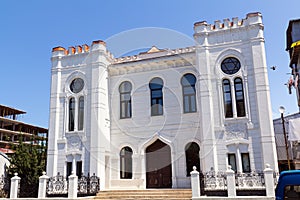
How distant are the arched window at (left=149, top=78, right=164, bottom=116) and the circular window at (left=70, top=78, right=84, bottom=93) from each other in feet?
12.3

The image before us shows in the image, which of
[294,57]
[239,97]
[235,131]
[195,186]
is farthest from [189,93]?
[294,57]

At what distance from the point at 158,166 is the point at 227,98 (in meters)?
4.80

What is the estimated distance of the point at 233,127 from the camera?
12.5m

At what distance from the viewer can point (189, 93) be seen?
47.3ft

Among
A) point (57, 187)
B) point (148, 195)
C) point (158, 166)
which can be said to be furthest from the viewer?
point (158, 166)

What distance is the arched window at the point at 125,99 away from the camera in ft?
50.2

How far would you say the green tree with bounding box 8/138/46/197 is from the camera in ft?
45.2

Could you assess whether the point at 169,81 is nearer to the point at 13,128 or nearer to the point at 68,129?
the point at 68,129

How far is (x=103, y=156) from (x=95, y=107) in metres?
2.49

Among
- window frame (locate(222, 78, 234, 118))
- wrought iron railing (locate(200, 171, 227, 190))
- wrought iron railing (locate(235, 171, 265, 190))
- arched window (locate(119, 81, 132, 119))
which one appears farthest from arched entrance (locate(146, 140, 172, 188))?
wrought iron railing (locate(235, 171, 265, 190))

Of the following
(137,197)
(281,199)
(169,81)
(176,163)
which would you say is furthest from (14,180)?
(281,199)

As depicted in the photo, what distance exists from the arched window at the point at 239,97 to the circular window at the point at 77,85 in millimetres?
7979

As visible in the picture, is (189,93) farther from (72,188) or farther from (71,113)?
(72,188)

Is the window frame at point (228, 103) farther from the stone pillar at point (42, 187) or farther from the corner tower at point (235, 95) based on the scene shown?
the stone pillar at point (42, 187)
